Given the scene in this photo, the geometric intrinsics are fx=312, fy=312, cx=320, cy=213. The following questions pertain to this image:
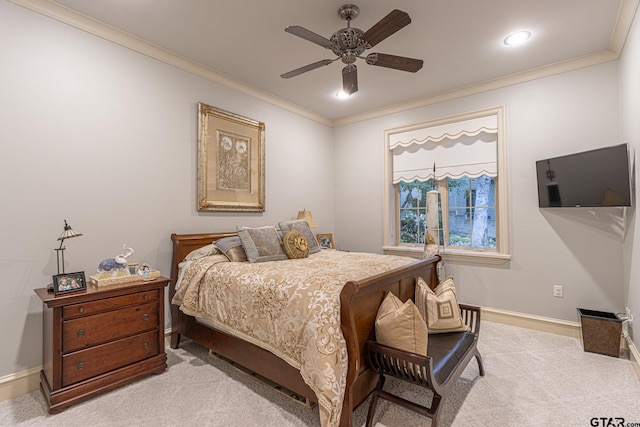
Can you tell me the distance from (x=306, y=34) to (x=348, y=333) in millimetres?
1952

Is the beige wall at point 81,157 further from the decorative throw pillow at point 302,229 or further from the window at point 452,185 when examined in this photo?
the window at point 452,185

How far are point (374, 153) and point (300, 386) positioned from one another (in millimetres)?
3547

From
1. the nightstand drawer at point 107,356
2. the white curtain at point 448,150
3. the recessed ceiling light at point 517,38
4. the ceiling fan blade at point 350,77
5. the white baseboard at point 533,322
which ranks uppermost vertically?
the recessed ceiling light at point 517,38

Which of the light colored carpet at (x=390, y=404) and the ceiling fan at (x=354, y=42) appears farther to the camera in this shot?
the ceiling fan at (x=354, y=42)

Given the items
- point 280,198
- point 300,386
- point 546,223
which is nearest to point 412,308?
point 300,386

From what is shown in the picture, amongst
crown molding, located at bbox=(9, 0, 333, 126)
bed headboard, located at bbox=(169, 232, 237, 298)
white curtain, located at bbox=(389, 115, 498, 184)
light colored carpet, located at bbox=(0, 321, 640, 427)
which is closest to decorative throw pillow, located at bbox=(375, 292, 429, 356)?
light colored carpet, located at bbox=(0, 321, 640, 427)

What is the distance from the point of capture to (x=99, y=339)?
86.1 inches

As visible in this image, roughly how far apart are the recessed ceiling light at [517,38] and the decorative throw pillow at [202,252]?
3.31 meters

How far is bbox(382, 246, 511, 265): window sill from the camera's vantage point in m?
3.66

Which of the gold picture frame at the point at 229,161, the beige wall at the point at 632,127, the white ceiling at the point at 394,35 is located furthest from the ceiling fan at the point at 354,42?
the beige wall at the point at 632,127

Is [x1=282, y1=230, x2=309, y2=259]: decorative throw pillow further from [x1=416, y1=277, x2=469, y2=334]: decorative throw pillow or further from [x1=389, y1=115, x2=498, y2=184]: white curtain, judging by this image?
[x1=389, y1=115, x2=498, y2=184]: white curtain

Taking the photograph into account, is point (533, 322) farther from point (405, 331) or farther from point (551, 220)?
point (405, 331)

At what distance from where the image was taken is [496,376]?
7.95 feet

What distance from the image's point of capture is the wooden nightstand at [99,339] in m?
2.02
